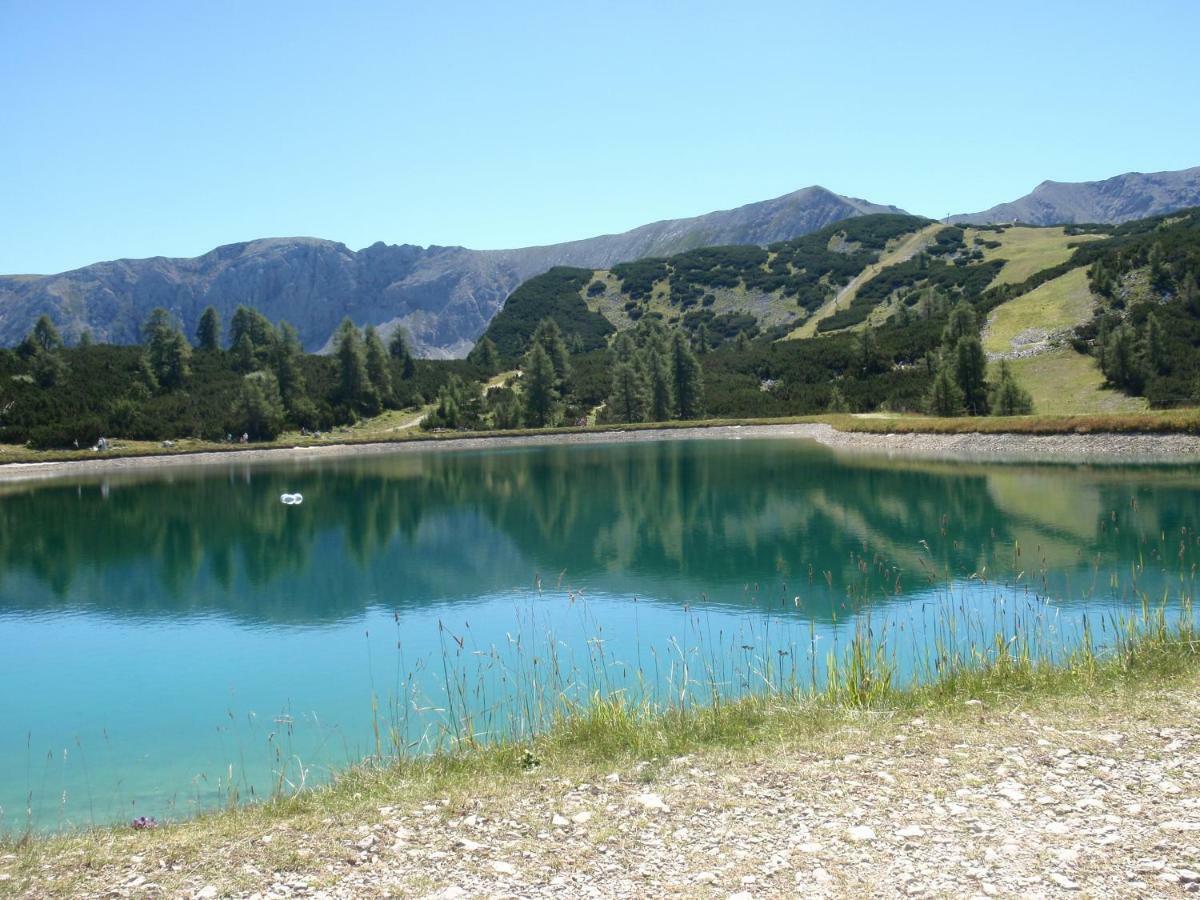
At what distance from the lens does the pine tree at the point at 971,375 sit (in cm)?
6047

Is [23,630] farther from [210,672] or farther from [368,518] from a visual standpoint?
[368,518]

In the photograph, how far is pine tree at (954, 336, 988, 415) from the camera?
198 ft

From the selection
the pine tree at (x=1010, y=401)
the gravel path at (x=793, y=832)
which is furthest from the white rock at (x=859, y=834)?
the pine tree at (x=1010, y=401)

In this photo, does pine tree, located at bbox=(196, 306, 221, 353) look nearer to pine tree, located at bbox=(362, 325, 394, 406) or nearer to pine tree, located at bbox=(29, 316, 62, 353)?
pine tree, located at bbox=(29, 316, 62, 353)

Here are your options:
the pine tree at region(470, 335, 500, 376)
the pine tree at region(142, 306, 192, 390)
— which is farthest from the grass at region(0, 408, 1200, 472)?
the pine tree at region(470, 335, 500, 376)

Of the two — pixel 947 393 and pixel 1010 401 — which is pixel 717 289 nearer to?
pixel 947 393

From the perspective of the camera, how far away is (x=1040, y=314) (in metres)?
73.6

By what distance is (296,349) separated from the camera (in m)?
106

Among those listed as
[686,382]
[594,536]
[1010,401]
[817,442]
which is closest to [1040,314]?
[1010,401]

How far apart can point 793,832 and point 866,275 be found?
442ft

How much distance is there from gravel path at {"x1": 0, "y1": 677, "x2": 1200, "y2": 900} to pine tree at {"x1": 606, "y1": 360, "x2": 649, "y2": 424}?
8128 cm

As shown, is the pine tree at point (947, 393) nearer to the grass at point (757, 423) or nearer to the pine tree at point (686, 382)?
the grass at point (757, 423)

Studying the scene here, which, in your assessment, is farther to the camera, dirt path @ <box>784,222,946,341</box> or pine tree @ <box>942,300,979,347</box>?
dirt path @ <box>784,222,946,341</box>

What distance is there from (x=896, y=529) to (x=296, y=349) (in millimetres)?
93930
